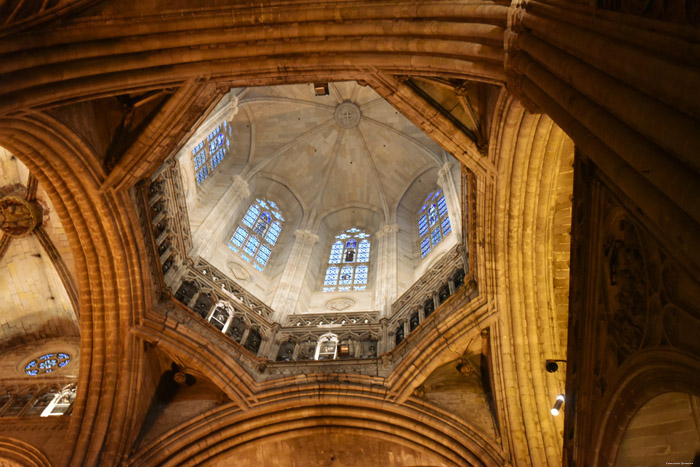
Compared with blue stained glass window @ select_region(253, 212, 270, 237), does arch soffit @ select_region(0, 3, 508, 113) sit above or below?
below

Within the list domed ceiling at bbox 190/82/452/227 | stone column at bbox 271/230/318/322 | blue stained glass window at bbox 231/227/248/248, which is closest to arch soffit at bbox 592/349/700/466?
stone column at bbox 271/230/318/322

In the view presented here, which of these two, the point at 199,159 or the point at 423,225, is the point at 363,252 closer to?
the point at 423,225

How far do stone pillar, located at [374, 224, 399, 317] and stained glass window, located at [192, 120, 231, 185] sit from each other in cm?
618

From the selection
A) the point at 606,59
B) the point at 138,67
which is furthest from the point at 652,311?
the point at 138,67

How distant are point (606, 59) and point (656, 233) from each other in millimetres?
1371

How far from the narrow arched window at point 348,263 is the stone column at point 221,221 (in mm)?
3555

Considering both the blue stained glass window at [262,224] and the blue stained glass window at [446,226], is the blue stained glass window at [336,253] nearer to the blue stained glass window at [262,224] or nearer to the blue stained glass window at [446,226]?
the blue stained glass window at [262,224]

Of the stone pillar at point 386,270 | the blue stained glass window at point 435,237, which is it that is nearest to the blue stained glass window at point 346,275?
the stone pillar at point 386,270

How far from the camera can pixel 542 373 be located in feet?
32.6

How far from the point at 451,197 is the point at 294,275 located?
5195 mm

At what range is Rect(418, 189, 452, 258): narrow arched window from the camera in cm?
1636

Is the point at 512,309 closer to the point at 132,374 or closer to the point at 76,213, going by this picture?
the point at 132,374

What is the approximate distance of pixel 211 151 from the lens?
17.8 metres

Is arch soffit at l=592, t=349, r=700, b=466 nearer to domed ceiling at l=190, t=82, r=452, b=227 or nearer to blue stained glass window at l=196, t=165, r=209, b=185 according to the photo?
blue stained glass window at l=196, t=165, r=209, b=185
